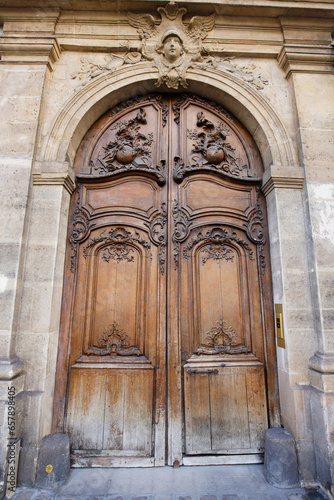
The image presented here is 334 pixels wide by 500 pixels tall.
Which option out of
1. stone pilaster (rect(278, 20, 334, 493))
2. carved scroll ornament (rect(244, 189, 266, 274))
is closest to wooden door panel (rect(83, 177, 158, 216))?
carved scroll ornament (rect(244, 189, 266, 274))

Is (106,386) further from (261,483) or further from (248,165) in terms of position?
(248,165)

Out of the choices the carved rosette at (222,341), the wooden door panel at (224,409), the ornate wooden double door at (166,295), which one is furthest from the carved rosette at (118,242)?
Result: the wooden door panel at (224,409)

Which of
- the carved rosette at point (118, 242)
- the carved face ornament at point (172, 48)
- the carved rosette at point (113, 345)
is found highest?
the carved face ornament at point (172, 48)

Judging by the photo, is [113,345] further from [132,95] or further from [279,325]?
[132,95]

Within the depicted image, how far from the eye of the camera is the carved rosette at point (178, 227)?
10.7ft

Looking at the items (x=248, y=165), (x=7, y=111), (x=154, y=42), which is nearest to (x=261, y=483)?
(x=248, y=165)

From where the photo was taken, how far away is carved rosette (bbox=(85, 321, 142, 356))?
3.06 m

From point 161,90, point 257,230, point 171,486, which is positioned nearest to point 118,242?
point 257,230

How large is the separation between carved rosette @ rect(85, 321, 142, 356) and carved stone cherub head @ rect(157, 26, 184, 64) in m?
3.39

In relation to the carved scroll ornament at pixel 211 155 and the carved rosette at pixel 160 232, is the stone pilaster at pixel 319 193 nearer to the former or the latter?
the carved scroll ornament at pixel 211 155

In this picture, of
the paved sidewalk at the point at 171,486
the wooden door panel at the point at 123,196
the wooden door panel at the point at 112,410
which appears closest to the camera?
the paved sidewalk at the point at 171,486

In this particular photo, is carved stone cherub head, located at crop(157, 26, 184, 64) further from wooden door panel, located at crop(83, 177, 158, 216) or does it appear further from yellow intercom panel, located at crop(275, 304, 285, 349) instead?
yellow intercom panel, located at crop(275, 304, 285, 349)

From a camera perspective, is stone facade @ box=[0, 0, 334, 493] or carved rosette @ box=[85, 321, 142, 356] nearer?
stone facade @ box=[0, 0, 334, 493]

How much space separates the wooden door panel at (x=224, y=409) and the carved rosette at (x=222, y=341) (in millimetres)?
169
